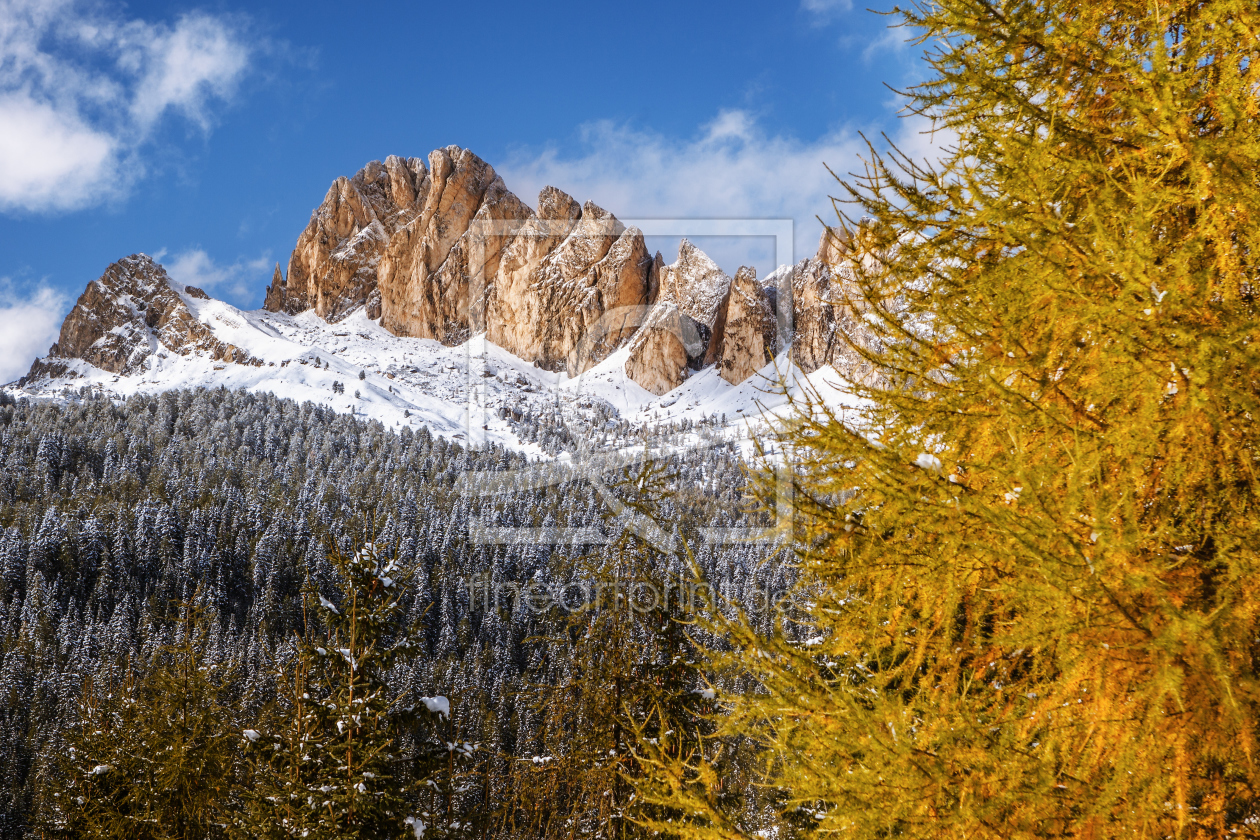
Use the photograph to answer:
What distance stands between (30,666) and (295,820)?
76.4 metres

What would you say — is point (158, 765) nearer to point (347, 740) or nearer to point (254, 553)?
point (347, 740)

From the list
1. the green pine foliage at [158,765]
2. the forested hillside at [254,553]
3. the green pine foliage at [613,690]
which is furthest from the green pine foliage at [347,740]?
the green pine foliage at [158,765]

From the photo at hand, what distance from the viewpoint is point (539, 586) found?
80.9 metres

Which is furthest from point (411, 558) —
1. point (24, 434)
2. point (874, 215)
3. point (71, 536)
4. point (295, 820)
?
point (874, 215)

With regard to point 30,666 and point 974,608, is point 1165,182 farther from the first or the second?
point 30,666

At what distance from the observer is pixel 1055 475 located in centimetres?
234

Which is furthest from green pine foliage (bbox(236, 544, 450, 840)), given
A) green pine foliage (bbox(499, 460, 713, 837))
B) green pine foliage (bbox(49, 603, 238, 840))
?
green pine foliage (bbox(49, 603, 238, 840))

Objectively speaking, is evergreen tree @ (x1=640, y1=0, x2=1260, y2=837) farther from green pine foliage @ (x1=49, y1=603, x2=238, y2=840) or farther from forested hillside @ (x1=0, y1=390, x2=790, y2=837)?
green pine foliage @ (x1=49, y1=603, x2=238, y2=840)

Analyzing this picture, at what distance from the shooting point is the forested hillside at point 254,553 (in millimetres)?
39969

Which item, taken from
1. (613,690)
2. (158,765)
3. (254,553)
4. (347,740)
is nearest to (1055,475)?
(613,690)

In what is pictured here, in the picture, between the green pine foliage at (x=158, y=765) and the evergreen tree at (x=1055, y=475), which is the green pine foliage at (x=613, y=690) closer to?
the evergreen tree at (x=1055, y=475)

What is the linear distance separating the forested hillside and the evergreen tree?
4389 mm

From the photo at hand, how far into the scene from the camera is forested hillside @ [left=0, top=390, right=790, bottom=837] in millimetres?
39969

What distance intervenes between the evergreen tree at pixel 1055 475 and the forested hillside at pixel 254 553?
173 inches
